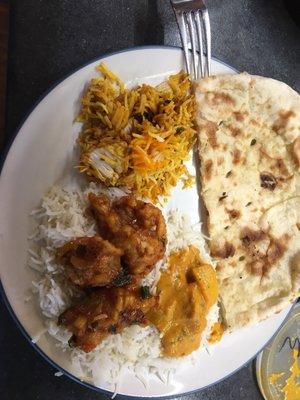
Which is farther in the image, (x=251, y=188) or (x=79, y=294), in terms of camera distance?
(x=251, y=188)

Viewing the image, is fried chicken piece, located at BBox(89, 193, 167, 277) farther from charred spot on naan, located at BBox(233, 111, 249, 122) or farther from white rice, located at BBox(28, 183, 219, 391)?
charred spot on naan, located at BBox(233, 111, 249, 122)

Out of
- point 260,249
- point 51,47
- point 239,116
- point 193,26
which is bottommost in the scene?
point 260,249

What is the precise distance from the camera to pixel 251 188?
2486 millimetres

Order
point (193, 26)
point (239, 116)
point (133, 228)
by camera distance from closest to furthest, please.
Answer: point (133, 228) < point (193, 26) < point (239, 116)

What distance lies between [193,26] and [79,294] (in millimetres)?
1325

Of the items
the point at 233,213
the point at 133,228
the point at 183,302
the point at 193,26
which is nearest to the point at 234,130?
the point at 233,213

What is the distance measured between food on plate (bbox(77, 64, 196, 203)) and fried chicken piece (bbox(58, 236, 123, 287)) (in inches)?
11.9

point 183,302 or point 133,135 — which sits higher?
point 133,135

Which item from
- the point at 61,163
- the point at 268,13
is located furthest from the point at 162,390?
the point at 268,13

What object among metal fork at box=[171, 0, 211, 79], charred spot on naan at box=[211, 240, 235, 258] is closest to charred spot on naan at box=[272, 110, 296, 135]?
metal fork at box=[171, 0, 211, 79]

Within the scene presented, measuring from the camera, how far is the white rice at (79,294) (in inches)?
84.1

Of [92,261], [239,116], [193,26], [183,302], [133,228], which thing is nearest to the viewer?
[92,261]

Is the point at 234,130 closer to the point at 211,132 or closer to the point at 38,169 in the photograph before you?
the point at 211,132

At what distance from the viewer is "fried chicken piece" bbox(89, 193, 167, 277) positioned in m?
2.08
